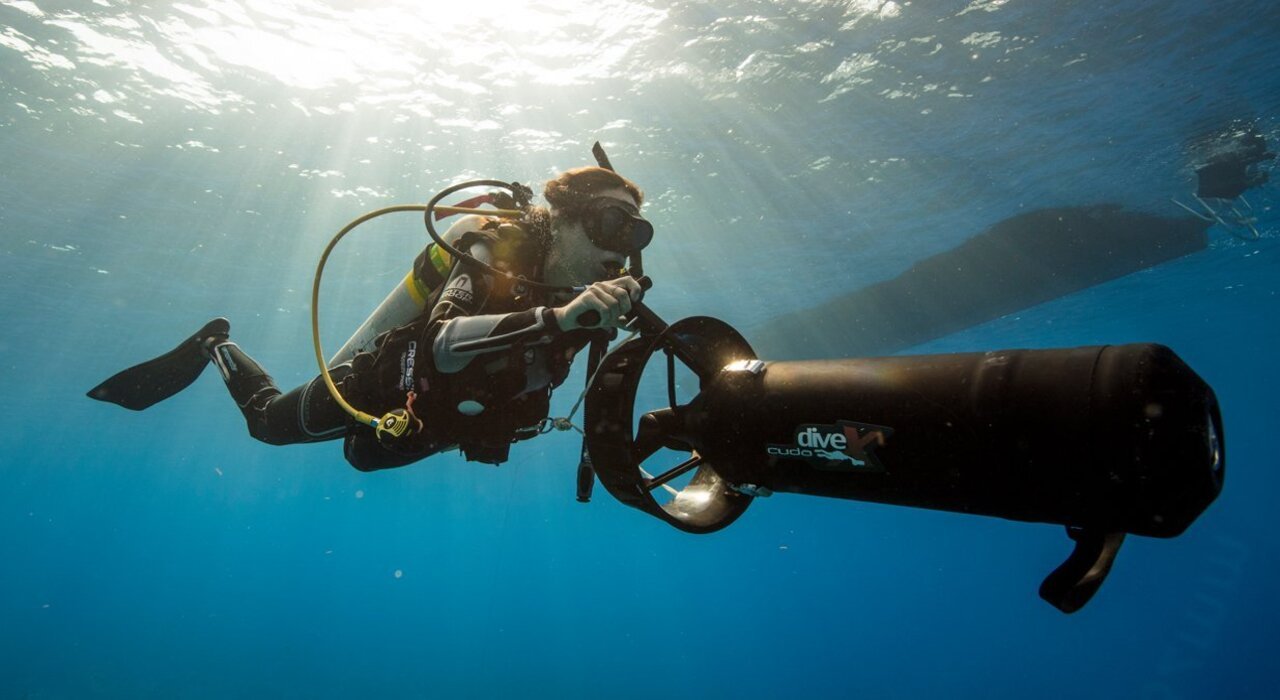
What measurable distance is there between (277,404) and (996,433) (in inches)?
221

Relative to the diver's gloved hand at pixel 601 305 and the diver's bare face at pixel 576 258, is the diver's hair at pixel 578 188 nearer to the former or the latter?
the diver's bare face at pixel 576 258

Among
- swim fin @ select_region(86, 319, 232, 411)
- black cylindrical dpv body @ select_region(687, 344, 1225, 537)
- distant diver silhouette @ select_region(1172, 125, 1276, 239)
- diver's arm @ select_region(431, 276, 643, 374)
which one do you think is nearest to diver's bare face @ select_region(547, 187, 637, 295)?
diver's arm @ select_region(431, 276, 643, 374)

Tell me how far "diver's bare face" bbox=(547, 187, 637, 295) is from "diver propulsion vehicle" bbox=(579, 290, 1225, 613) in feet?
4.31

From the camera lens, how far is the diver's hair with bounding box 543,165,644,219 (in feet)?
12.7

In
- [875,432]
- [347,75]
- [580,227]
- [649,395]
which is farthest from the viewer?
[649,395]

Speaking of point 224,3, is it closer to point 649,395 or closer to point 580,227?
point 580,227

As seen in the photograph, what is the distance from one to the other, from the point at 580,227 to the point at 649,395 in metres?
34.3

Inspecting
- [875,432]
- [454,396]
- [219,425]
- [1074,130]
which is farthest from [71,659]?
[1074,130]

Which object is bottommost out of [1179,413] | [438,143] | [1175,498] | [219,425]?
[219,425]

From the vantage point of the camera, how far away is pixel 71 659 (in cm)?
3475

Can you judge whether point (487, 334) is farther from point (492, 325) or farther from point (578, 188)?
point (578, 188)

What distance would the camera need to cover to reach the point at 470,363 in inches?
133

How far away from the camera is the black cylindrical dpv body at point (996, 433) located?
1.42 m

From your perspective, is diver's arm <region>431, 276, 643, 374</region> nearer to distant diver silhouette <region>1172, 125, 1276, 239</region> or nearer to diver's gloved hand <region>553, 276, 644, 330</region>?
diver's gloved hand <region>553, 276, 644, 330</region>
